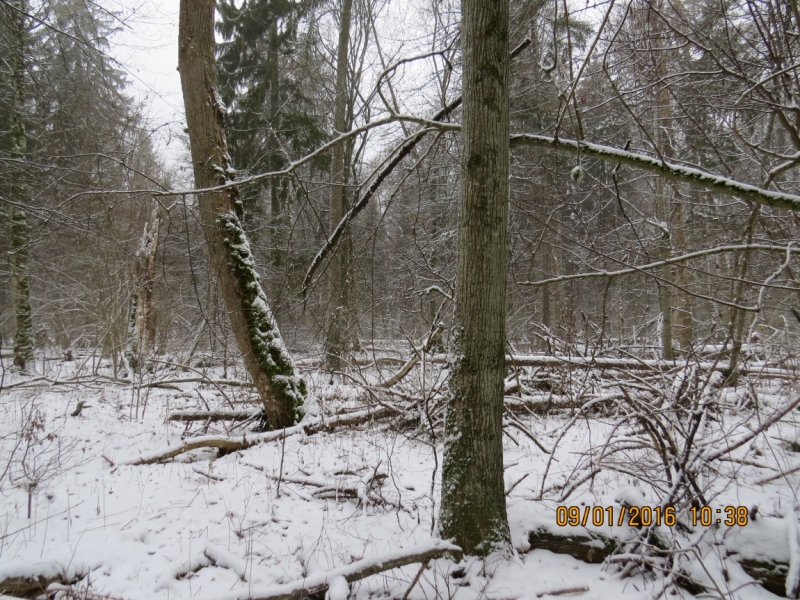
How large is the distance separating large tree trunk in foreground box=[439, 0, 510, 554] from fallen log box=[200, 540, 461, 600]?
222 mm

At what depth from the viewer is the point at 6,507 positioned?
355 centimetres

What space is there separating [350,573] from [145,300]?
11.2m

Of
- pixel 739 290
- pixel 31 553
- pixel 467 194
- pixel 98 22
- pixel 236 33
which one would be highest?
pixel 236 33

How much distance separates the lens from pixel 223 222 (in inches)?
203

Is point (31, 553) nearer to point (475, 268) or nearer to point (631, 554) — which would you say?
point (475, 268)

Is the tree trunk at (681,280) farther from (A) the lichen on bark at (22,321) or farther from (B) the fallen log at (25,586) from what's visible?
(A) the lichen on bark at (22,321)

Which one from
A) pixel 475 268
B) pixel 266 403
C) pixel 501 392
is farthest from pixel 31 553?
pixel 475 268

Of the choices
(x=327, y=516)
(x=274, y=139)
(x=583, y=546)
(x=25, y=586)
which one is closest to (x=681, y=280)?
(x=583, y=546)

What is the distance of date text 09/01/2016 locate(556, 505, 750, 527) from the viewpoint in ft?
8.99

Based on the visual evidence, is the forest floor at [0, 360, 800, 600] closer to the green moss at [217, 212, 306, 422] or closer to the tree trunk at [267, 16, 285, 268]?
the green moss at [217, 212, 306, 422]

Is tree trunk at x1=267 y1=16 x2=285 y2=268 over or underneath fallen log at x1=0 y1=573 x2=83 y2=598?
over

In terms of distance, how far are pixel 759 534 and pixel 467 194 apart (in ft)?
9.39

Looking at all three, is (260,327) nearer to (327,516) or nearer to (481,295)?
(327,516)

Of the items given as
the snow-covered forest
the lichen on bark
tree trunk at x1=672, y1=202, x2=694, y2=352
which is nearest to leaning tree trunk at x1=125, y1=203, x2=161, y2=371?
the lichen on bark
